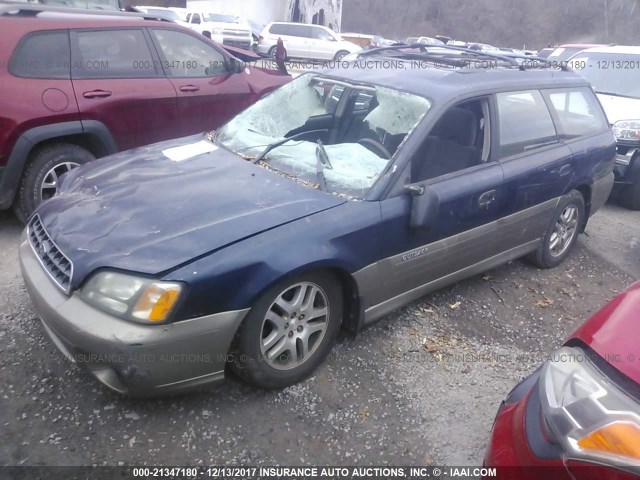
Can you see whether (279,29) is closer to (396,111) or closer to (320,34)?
(320,34)

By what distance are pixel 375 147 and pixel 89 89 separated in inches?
109

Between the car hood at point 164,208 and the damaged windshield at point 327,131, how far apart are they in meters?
0.15

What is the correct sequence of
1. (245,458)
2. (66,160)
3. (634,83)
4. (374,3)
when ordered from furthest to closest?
1. (374,3)
2. (634,83)
3. (66,160)
4. (245,458)

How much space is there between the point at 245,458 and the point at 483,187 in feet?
7.14

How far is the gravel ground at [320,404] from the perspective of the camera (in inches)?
93.7

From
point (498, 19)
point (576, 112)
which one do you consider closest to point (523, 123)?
point (576, 112)

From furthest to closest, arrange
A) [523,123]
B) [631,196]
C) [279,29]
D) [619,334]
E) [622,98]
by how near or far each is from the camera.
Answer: [279,29], [622,98], [631,196], [523,123], [619,334]

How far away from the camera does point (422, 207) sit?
2.88 metres

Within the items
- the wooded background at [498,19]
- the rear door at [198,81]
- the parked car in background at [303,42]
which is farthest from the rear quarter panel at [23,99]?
the wooded background at [498,19]

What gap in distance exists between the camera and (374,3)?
53594mm

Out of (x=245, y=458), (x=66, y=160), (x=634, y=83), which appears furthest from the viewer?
(x=634, y=83)

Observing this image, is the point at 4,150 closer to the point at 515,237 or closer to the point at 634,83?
the point at 515,237

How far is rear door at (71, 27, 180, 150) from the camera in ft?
14.8

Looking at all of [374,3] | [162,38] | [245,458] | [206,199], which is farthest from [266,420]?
[374,3]
